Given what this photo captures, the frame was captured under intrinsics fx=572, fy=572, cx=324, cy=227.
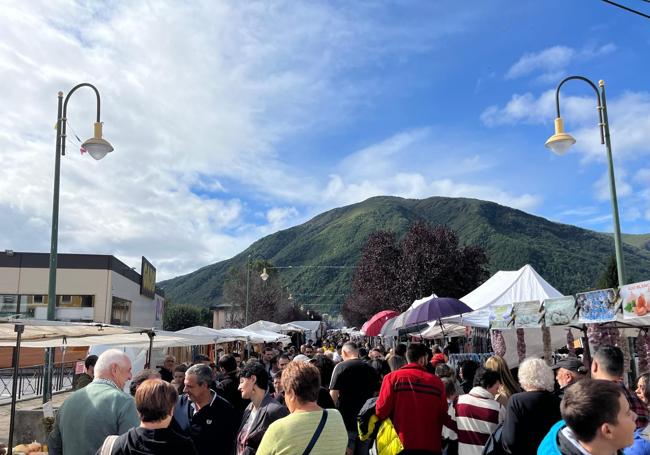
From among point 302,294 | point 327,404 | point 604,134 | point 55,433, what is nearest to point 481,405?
point 327,404

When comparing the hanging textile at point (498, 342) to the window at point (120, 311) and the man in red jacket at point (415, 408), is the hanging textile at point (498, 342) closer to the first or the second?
the man in red jacket at point (415, 408)

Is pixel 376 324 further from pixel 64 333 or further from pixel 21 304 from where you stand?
pixel 21 304

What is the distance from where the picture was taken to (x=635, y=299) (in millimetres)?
7918

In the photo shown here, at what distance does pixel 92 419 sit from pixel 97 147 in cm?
847

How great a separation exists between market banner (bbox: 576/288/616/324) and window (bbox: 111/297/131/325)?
1473 inches

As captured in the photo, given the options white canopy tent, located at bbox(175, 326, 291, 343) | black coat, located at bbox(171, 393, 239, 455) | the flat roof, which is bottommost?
black coat, located at bbox(171, 393, 239, 455)

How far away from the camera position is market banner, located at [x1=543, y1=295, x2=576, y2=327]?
30.8 ft

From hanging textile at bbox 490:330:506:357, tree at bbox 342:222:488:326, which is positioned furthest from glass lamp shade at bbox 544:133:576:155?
tree at bbox 342:222:488:326

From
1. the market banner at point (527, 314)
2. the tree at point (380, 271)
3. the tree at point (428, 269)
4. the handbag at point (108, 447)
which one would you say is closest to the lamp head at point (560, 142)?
the market banner at point (527, 314)

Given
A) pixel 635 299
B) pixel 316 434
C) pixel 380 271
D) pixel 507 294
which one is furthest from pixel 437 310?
pixel 380 271

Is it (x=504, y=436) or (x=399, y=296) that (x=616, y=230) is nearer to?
(x=504, y=436)

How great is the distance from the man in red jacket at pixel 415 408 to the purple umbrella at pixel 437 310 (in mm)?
7211

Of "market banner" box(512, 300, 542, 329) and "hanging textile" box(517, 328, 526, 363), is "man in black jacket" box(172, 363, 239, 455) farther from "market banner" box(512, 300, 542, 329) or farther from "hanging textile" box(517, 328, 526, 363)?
"hanging textile" box(517, 328, 526, 363)

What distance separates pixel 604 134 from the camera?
37.4ft
